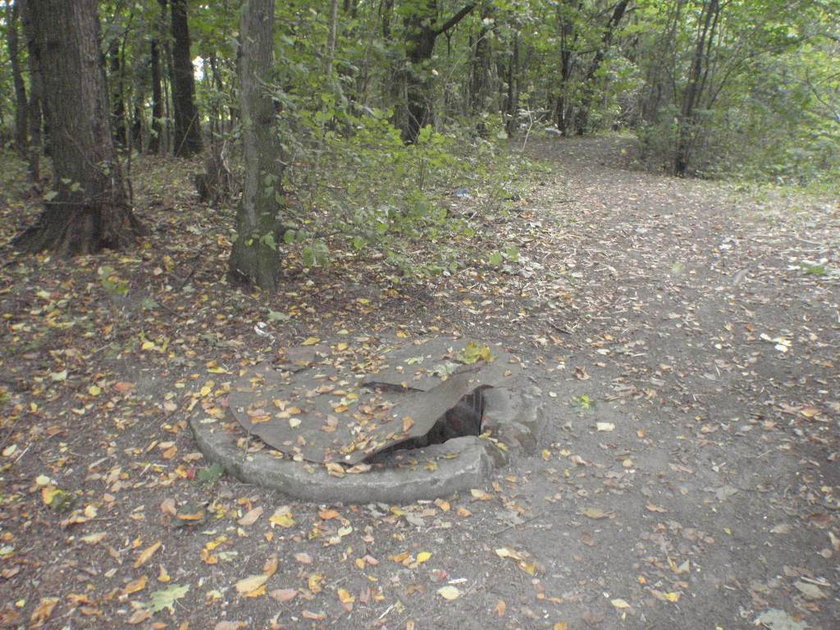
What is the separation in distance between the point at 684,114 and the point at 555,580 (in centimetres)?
1149

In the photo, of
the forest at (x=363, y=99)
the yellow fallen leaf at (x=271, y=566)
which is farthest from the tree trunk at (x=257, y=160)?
the yellow fallen leaf at (x=271, y=566)

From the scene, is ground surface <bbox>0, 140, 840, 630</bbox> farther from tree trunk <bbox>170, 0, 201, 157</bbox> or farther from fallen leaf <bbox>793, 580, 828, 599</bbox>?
tree trunk <bbox>170, 0, 201, 157</bbox>

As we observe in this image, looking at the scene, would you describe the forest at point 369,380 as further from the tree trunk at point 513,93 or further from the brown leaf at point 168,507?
the tree trunk at point 513,93

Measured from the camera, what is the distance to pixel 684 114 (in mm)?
11938

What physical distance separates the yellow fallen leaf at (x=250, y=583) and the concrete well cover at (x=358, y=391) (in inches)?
29.9

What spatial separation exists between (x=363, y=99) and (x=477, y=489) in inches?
234

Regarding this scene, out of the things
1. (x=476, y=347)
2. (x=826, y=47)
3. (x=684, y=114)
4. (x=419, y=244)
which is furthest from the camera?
(x=826, y=47)

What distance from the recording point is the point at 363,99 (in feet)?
25.7

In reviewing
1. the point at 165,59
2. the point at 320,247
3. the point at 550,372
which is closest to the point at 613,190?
the point at 550,372

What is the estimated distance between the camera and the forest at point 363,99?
5.07 m

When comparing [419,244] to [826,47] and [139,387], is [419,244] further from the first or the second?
[826,47]

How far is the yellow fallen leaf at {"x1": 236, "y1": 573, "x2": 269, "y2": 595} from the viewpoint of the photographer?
109 inches

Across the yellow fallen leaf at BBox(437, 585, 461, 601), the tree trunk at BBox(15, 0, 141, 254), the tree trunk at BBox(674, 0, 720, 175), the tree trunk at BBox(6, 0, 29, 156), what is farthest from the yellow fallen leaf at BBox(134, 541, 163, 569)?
the tree trunk at BBox(674, 0, 720, 175)

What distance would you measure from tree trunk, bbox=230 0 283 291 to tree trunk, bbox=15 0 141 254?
144cm
